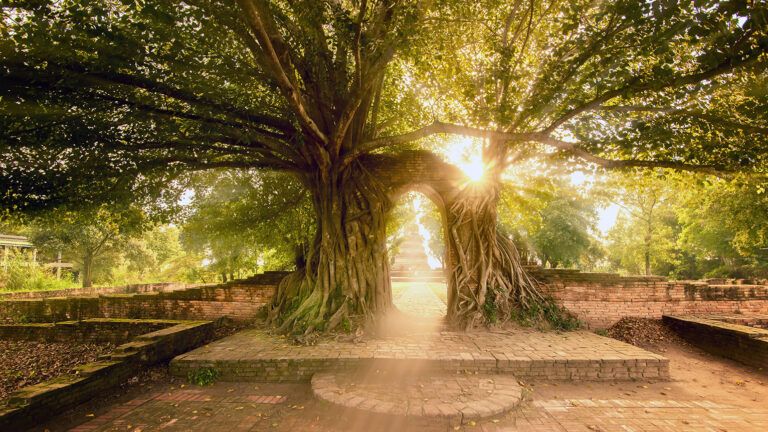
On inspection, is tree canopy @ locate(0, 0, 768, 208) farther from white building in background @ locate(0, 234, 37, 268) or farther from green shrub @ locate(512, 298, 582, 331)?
white building in background @ locate(0, 234, 37, 268)

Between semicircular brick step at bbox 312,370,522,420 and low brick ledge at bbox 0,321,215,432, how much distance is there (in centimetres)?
266

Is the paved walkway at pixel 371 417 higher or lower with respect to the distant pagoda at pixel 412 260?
lower

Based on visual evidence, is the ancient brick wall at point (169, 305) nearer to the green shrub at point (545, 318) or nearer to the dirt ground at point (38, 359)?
the dirt ground at point (38, 359)

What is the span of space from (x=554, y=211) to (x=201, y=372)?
21838 millimetres

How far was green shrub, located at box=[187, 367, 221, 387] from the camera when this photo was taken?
5.10 metres

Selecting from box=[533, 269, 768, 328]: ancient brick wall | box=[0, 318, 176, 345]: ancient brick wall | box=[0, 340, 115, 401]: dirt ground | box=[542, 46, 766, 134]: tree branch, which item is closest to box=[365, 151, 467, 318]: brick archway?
box=[542, 46, 766, 134]: tree branch

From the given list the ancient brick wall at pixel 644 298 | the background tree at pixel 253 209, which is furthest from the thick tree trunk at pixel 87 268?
the ancient brick wall at pixel 644 298

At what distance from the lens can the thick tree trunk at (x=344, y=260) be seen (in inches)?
282

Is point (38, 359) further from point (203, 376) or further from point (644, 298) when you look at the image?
point (644, 298)

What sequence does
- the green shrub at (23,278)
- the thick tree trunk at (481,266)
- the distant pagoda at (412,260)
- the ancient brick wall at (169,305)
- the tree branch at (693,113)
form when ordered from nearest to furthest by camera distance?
the tree branch at (693,113)
the thick tree trunk at (481,266)
the ancient brick wall at (169,305)
the green shrub at (23,278)
the distant pagoda at (412,260)

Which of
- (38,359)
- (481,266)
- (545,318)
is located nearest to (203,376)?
(38,359)

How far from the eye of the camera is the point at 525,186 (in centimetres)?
1046

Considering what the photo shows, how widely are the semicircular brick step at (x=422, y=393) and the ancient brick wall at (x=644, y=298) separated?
4.42 meters

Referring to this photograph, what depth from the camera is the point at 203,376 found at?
16.9 feet
